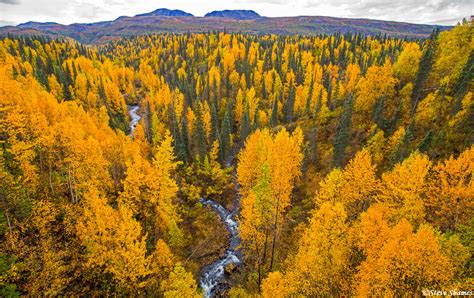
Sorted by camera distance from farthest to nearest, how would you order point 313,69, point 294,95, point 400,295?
point 313,69
point 294,95
point 400,295

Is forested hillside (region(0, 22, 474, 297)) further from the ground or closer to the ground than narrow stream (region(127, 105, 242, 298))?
further from the ground

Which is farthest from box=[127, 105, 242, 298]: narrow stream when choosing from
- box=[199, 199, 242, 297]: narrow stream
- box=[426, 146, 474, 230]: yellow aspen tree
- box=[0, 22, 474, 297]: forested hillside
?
box=[426, 146, 474, 230]: yellow aspen tree

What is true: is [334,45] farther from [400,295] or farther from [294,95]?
[400,295]

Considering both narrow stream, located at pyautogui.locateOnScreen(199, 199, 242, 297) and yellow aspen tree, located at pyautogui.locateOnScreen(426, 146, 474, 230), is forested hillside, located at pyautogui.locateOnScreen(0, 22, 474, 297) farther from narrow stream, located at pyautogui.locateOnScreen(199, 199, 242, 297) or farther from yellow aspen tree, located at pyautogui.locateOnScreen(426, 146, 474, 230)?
narrow stream, located at pyautogui.locateOnScreen(199, 199, 242, 297)

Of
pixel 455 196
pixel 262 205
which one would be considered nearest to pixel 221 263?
pixel 262 205

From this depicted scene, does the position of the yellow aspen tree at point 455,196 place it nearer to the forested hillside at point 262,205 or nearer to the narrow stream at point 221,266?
the forested hillside at point 262,205

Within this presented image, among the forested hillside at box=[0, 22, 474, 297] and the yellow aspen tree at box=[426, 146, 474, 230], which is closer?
the forested hillside at box=[0, 22, 474, 297]

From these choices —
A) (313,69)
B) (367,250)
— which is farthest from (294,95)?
(367,250)

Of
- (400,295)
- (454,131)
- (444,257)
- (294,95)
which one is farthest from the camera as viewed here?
(294,95)
